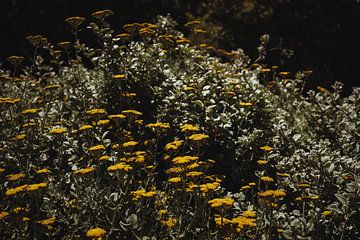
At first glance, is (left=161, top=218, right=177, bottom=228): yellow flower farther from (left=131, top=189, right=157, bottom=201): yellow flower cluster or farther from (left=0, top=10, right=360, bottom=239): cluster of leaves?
(left=131, top=189, right=157, bottom=201): yellow flower cluster

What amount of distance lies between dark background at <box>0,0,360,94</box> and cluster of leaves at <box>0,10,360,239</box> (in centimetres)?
270

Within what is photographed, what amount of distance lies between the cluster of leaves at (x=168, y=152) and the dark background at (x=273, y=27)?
8.85ft

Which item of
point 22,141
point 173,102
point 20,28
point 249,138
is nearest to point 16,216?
point 22,141

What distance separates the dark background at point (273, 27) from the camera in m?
7.00

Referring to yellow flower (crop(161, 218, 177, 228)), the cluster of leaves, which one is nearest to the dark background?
the cluster of leaves

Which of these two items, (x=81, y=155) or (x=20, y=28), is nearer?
(x=81, y=155)

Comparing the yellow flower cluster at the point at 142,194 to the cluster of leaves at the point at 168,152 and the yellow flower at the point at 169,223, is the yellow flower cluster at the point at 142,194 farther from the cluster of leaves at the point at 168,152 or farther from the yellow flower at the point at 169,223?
the yellow flower at the point at 169,223

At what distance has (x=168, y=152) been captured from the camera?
3.14m

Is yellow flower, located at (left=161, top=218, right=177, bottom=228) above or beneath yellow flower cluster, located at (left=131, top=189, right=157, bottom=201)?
beneath

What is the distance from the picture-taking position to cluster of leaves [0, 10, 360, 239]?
275 centimetres

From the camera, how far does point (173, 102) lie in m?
3.71

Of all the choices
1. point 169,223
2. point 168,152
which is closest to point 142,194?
point 169,223

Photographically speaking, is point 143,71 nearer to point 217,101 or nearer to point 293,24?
point 217,101

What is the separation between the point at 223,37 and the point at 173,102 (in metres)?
4.04
